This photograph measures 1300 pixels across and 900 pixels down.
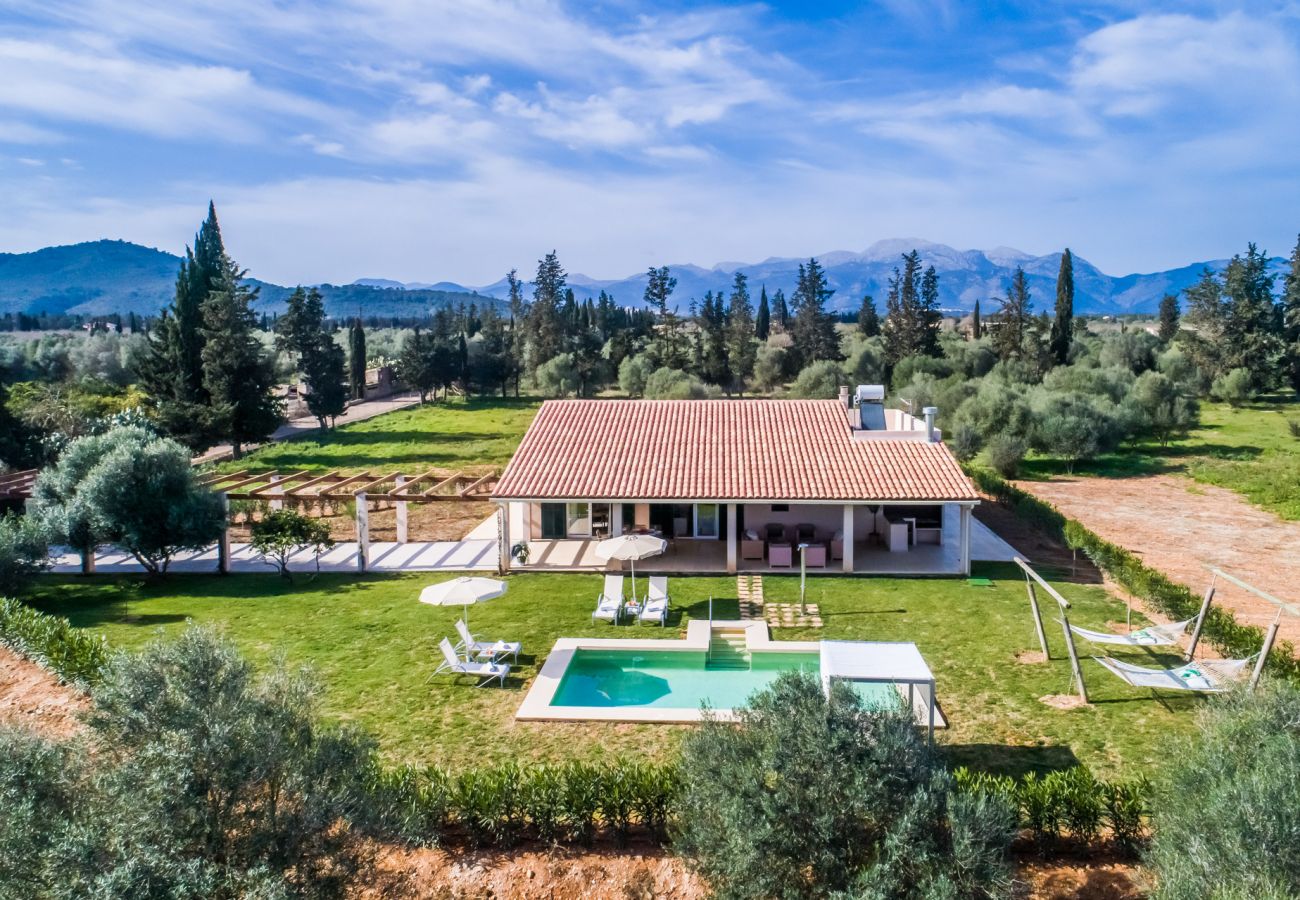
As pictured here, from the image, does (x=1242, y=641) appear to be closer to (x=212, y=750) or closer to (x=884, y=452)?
(x=884, y=452)

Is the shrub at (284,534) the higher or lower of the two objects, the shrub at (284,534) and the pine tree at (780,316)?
the lower

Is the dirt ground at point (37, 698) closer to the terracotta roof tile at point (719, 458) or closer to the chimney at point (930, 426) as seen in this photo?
the terracotta roof tile at point (719, 458)

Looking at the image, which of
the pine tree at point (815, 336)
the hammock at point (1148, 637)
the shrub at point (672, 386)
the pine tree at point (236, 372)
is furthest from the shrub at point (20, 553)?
the pine tree at point (815, 336)

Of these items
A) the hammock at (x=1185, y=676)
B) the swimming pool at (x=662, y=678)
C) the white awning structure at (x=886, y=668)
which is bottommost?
the swimming pool at (x=662, y=678)

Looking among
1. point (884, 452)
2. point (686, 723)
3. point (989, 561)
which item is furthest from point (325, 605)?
point (989, 561)

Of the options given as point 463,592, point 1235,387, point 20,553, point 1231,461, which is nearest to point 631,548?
point 463,592

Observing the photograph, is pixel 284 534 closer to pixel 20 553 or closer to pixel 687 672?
pixel 20 553

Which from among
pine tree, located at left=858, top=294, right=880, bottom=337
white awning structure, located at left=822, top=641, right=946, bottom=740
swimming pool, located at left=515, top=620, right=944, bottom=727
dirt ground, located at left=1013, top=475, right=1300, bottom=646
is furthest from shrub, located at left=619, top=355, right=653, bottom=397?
white awning structure, located at left=822, top=641, right=946, bottom=740
